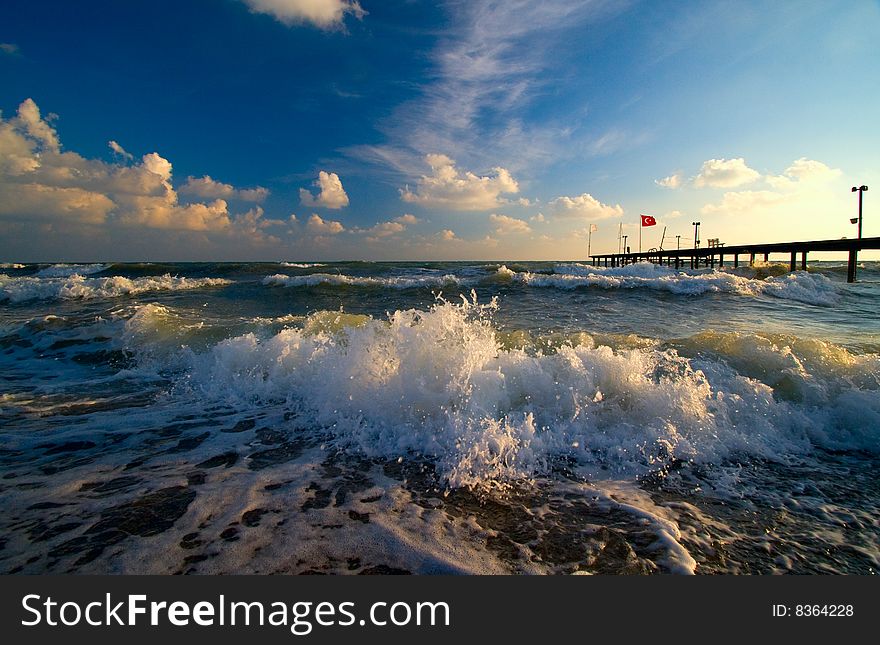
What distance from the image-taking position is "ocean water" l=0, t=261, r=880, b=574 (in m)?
2.38

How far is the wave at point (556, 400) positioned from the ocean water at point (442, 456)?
0.02m

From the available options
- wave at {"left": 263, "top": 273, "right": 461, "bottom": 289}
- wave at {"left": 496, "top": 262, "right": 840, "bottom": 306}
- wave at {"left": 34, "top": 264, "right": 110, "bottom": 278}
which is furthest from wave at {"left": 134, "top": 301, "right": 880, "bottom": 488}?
wave at {"left": 34, "top": 264, "right": 110, "bottom": 278}

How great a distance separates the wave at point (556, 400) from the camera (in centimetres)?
370

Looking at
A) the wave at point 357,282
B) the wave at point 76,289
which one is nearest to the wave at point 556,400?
the wave at point 357,282

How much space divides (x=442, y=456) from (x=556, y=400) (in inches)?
61.9

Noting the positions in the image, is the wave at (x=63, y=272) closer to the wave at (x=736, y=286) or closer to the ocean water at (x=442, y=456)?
the ocean water at (x=442, y=456)

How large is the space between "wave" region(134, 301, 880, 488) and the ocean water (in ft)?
0.08

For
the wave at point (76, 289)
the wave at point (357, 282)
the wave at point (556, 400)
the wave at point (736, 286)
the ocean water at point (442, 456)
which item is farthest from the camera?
the wave at point (357, 282)

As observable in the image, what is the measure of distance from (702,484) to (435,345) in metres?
2.93

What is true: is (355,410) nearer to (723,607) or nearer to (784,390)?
(723,607)

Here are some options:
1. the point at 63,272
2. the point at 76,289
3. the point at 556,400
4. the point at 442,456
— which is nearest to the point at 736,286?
the point at 556,400

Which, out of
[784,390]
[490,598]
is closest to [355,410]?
[490,598]

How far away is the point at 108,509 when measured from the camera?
2760 mm

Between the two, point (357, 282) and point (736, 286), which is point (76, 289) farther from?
point (736, 286)
